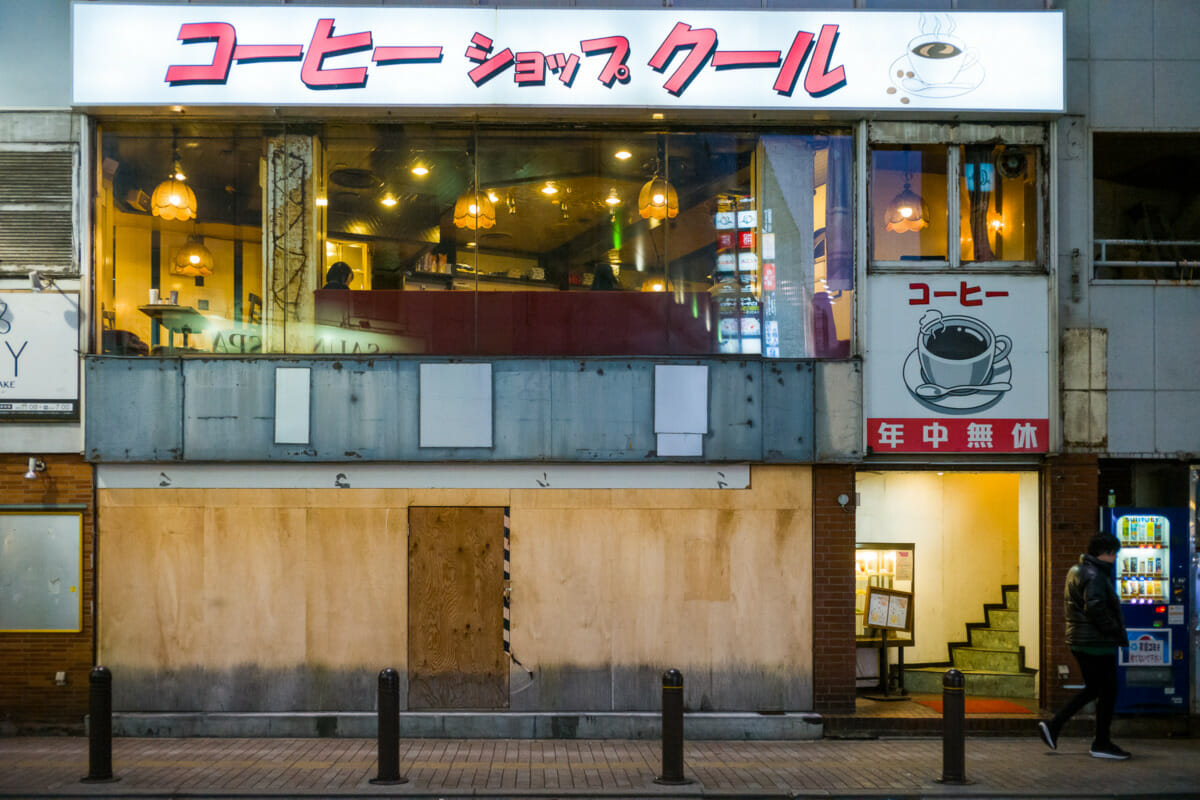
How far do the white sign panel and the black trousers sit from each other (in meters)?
6.18

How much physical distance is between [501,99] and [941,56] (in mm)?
5150

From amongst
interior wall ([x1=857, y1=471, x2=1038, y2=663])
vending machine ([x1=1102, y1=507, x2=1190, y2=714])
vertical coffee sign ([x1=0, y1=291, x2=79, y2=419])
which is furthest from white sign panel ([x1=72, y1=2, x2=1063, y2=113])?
interior wall ([x1=857, y1=471, x2=1038, y2=663])

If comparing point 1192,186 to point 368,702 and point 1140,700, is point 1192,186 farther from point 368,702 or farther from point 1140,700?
point 368,702

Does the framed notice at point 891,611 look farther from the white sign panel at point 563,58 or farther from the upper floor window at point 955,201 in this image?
the white sign panel at point 563,58

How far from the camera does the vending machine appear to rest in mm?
10992

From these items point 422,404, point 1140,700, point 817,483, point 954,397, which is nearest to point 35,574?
point 422,404

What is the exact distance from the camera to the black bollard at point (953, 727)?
336 inches

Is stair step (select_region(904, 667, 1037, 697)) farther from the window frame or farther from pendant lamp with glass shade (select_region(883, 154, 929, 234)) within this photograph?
pendant lamp with glass shade (select_region(883, 154, 929, 234))

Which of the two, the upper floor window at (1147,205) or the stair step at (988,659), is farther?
the stair step at (988,659)

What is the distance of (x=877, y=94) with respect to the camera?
11.1m

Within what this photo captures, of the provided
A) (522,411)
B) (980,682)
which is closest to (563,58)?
(522,411)

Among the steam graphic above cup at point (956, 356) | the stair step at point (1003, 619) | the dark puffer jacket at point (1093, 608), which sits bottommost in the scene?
the stair step at point (1003, 619)

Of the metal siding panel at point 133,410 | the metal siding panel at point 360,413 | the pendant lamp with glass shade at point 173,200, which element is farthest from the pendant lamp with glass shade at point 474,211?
the metal siding panel at point 133,410

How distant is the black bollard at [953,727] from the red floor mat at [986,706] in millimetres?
2626
